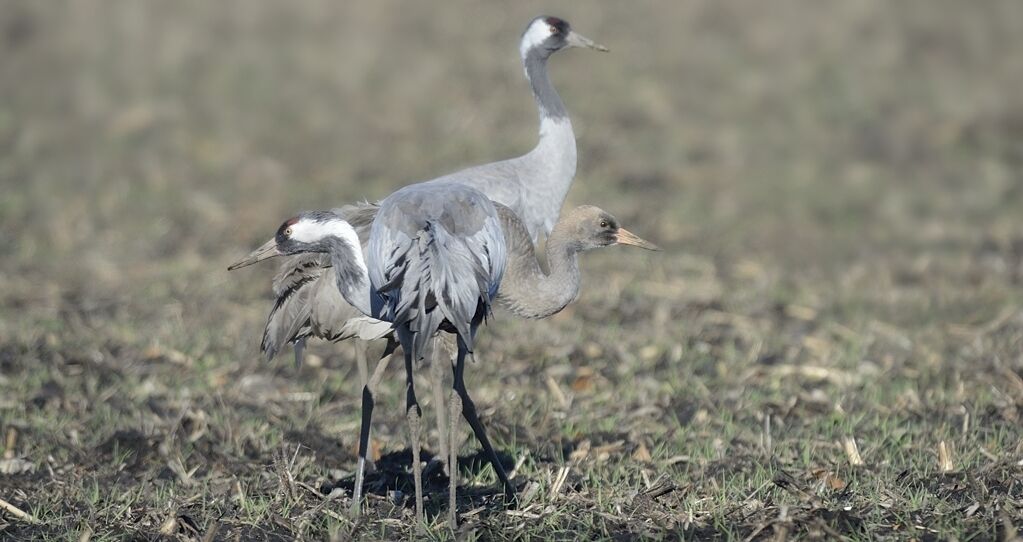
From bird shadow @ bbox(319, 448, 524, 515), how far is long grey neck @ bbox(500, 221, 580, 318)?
667 millimetres

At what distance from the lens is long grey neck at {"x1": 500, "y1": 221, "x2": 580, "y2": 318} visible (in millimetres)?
5133

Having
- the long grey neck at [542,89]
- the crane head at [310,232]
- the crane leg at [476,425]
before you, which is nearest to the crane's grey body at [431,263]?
the crane head at [310,232]

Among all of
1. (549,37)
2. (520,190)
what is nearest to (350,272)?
(520,190)

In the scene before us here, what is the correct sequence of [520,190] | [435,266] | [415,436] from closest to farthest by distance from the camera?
[435,266] < [415,436] < [520,190]

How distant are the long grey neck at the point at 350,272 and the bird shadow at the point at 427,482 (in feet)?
2.48

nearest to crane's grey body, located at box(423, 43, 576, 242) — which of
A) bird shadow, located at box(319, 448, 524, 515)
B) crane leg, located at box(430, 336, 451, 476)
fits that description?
crane leg, located at box(430, 336, 451, 476)

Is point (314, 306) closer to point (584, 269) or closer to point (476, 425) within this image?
point (476, 425)

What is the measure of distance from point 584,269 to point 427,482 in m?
4.07

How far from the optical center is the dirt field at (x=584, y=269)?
5.05 m

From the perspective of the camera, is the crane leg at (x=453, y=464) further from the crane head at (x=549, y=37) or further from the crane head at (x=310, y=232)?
the crane head at (x=549, y=37)

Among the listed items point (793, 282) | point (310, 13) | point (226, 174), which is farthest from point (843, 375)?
point (310, 13)

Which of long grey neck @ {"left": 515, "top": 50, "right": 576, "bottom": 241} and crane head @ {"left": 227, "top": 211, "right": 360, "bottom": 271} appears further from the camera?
long grey neck @ {"left": 515, "top": 50, "right": 576, "bottom": 241}

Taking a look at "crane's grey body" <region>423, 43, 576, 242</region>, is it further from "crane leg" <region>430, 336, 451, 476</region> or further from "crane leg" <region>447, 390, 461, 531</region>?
"crane leg" <region>447, 390, 461, 531</region>

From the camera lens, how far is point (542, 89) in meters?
6.83
